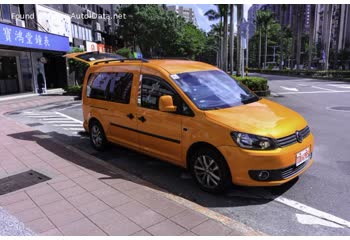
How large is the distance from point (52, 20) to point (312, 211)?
79.3ft

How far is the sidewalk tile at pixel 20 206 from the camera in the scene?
394cm

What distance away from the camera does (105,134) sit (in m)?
6.34

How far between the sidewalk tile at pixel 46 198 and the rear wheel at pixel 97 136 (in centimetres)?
215

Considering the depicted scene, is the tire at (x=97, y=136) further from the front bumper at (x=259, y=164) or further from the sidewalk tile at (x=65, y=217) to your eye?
the front bumper at (x=259, y=164)

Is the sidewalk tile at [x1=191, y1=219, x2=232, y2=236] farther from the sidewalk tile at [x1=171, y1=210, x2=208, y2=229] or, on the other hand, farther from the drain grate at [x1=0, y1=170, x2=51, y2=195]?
the drain grate at [x1=0, y1=170, x2=51, y2=195]

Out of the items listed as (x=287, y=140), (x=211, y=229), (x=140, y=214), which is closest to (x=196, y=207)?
(x=211, y=229)

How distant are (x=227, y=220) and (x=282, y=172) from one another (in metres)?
1.03

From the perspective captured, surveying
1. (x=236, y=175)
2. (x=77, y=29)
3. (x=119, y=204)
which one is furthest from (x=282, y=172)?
(x=77, y=29)

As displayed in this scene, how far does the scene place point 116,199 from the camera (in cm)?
415

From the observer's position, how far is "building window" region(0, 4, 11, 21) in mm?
19550

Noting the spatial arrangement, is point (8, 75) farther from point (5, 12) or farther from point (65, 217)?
point (65, 217)

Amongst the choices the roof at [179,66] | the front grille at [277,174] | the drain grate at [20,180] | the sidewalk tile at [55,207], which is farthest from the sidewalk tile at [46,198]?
the front grille at [277,174]

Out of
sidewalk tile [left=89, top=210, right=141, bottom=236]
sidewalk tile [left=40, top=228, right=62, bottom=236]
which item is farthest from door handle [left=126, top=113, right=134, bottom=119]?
sidewalk tile [left=40, top=228, right=62, bottom=236]

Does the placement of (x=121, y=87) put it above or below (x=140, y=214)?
above
